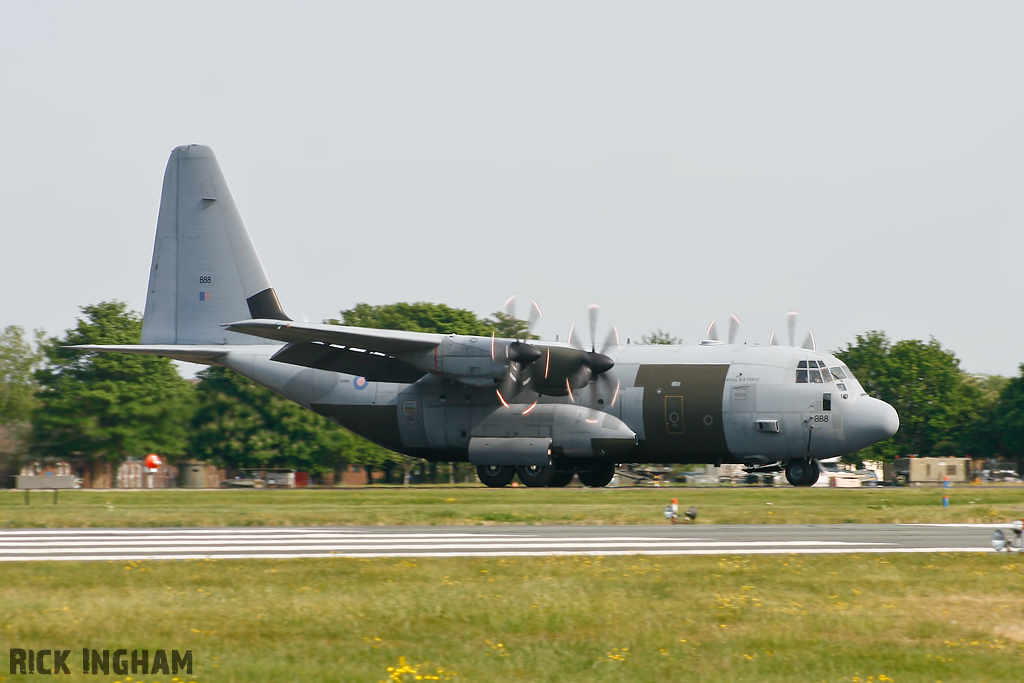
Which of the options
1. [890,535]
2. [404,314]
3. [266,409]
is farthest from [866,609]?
[404,314]

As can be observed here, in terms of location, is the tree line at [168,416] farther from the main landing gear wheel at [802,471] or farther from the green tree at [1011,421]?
the main landing gear wheel at [802,471]

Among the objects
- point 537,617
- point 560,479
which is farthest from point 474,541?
point 560,479

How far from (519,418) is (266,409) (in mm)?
21371

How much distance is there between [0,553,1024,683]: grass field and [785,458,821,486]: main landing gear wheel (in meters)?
23.2

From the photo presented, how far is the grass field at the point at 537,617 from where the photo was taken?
9742 mm

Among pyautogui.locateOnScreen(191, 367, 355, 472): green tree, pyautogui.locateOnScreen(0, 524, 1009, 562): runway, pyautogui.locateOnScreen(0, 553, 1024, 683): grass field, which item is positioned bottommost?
pyautogui.locateOnScreen(0, 553, 1024, 683): grass field

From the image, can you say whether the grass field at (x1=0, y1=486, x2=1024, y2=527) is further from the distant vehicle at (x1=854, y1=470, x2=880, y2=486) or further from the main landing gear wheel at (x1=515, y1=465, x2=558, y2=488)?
the distant vehicle at (x1=854, y1=470, x2=880, y2=486)

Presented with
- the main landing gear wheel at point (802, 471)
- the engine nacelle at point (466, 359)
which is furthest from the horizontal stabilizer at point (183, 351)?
the main landing gear wheel at point (802, 471)

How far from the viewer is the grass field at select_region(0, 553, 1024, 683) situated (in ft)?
32.0

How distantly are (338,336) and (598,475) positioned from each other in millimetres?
11740

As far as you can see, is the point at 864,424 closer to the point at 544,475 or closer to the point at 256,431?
the point at 544,475

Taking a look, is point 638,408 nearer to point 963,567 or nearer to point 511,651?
point 963,567

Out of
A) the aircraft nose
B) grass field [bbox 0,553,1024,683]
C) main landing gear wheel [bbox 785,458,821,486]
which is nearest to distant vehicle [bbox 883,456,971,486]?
main landing gear wheel [bbox 785,458,821,486]

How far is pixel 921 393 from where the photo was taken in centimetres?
8919
